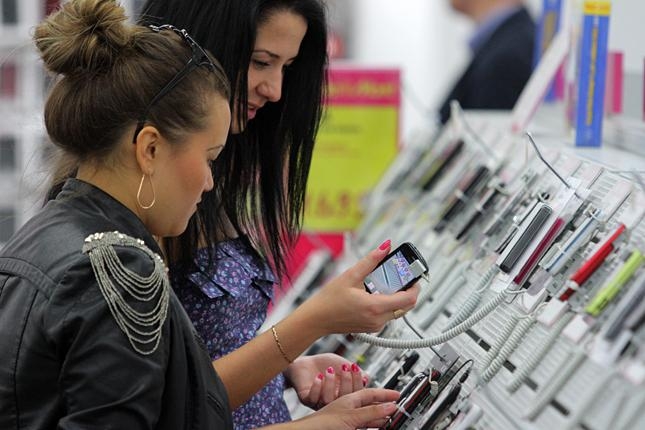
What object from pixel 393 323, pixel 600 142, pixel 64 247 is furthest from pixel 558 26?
pixel 64 247

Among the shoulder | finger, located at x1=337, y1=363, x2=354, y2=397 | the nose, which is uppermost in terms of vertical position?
the nose

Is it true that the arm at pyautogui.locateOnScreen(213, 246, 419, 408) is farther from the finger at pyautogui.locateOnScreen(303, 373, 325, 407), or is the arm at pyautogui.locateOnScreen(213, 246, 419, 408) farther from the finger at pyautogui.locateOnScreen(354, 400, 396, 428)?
the finger at pyautogui.locateOnScreen(303, 373, 325, 407)

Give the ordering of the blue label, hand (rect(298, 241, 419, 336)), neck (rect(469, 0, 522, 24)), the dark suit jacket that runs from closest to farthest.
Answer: hand (rect(298, 241, 419, 336)) → the blue label → the dark suit jacket → neck (rect(469, 0, 522, 24))

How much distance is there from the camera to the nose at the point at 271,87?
2016 millimetres

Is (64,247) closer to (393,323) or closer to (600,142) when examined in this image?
(393,323)

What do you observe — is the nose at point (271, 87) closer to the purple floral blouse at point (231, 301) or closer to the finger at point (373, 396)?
the purple floral blouse at point (231, 301)

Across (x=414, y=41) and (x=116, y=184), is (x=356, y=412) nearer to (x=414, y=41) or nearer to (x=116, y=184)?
(x=116, y=184)

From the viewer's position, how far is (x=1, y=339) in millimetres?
1450

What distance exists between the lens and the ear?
1.52 m

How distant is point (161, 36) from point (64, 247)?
374 millimetres

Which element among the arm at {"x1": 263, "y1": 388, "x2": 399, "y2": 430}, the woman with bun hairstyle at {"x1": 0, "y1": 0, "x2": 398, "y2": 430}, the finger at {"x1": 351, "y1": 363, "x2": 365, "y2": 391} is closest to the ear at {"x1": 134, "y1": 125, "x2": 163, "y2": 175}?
the woman with bun hairstyle at {"x1": 0, "y1": 0, "x2": 398, "y2": 430}

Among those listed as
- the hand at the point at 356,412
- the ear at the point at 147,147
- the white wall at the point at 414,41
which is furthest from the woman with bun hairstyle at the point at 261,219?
the white wall at the point at 414,41

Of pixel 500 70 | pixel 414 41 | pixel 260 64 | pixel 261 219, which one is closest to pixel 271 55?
pixel 260 64

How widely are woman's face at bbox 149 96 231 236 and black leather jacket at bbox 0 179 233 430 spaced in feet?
0.16
